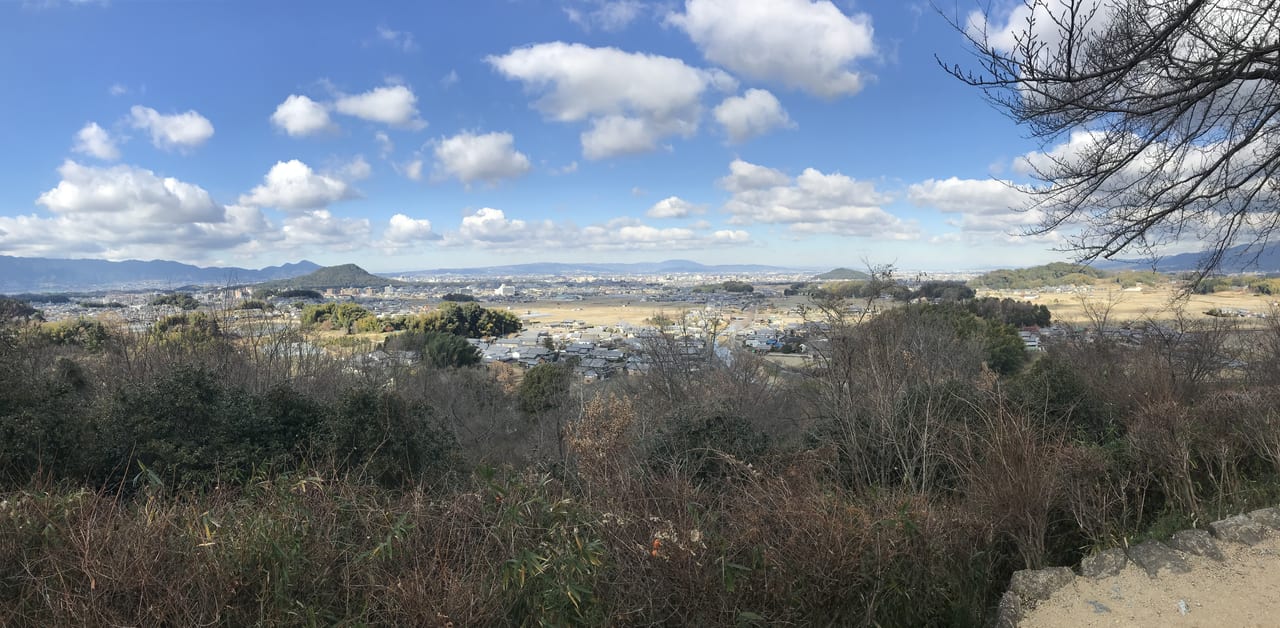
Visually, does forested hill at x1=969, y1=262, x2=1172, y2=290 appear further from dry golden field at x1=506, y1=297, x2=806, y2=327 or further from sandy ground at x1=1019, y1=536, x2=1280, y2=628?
sandy ground at x1=1019, y1=536, x2=1280, y2=628

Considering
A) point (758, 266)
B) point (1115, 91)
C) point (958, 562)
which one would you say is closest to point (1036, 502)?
point (958, 562)

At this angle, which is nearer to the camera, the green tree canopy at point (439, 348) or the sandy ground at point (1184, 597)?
the sandy ground at point (1184, 597)

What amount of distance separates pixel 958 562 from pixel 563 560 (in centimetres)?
278

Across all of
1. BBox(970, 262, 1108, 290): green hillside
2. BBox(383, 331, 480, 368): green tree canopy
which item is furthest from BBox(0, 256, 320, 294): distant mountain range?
BBox(970, 262, 1108, 290): green hillside

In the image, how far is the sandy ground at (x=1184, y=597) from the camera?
3.36 metres

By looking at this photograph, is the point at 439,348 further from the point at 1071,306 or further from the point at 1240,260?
the point at 1071,306

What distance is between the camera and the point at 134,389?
6.67m

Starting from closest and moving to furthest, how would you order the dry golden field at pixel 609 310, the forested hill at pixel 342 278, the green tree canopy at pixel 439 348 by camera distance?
the green tree canopy at pixel 439 348
the dry golden field at pixel 609 310
the forested hill at pixel 342 278

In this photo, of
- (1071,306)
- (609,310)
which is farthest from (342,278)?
(1071,306)

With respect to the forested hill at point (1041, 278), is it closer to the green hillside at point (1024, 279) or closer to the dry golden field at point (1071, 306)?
the green hillside at point (1024, 279)

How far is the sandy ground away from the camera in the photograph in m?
3.36

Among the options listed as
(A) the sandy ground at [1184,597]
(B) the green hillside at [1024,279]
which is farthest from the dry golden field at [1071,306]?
(A) the sandy ground at [1184,597]

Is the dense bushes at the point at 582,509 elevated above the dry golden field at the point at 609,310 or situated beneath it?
elevated above

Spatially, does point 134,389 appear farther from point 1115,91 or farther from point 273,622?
point 1115,91
